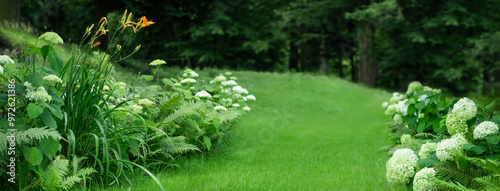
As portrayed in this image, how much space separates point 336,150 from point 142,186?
Result: 11.8 feet

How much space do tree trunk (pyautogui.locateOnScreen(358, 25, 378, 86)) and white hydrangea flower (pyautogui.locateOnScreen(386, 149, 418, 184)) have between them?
62.9ft

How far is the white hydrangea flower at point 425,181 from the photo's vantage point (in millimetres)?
3117

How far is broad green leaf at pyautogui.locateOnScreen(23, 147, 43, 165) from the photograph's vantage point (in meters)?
2.87

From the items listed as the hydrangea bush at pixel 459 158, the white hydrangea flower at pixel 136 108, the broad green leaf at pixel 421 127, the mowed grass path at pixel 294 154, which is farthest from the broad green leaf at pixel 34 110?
the broad green leaf at pixel 421 127

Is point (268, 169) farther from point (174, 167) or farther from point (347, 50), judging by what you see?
point (347, 50)

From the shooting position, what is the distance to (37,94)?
288cm

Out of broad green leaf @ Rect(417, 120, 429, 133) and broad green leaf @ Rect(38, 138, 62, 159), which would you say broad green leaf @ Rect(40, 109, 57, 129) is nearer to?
broad green leaf @ Rect(38, 138, 62, 159)

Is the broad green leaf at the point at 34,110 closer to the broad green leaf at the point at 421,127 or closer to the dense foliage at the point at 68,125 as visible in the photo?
the dense foliage at the point at 68,125

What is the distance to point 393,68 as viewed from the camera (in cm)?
2392

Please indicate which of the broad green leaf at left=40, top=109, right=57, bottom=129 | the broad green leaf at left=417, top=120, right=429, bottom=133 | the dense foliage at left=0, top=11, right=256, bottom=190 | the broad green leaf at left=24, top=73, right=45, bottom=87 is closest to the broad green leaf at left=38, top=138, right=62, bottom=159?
the dense foliage at left=0, top=11, right=256, bottom=190

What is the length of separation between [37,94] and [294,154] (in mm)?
3751

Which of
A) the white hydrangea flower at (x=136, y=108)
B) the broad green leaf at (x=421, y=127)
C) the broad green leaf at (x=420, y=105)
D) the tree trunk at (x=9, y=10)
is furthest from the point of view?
the tree trunk at (x=9, y=10)

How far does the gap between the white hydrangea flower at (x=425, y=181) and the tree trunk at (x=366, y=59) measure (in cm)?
1955

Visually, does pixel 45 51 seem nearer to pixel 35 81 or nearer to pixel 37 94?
pixel 35 81
